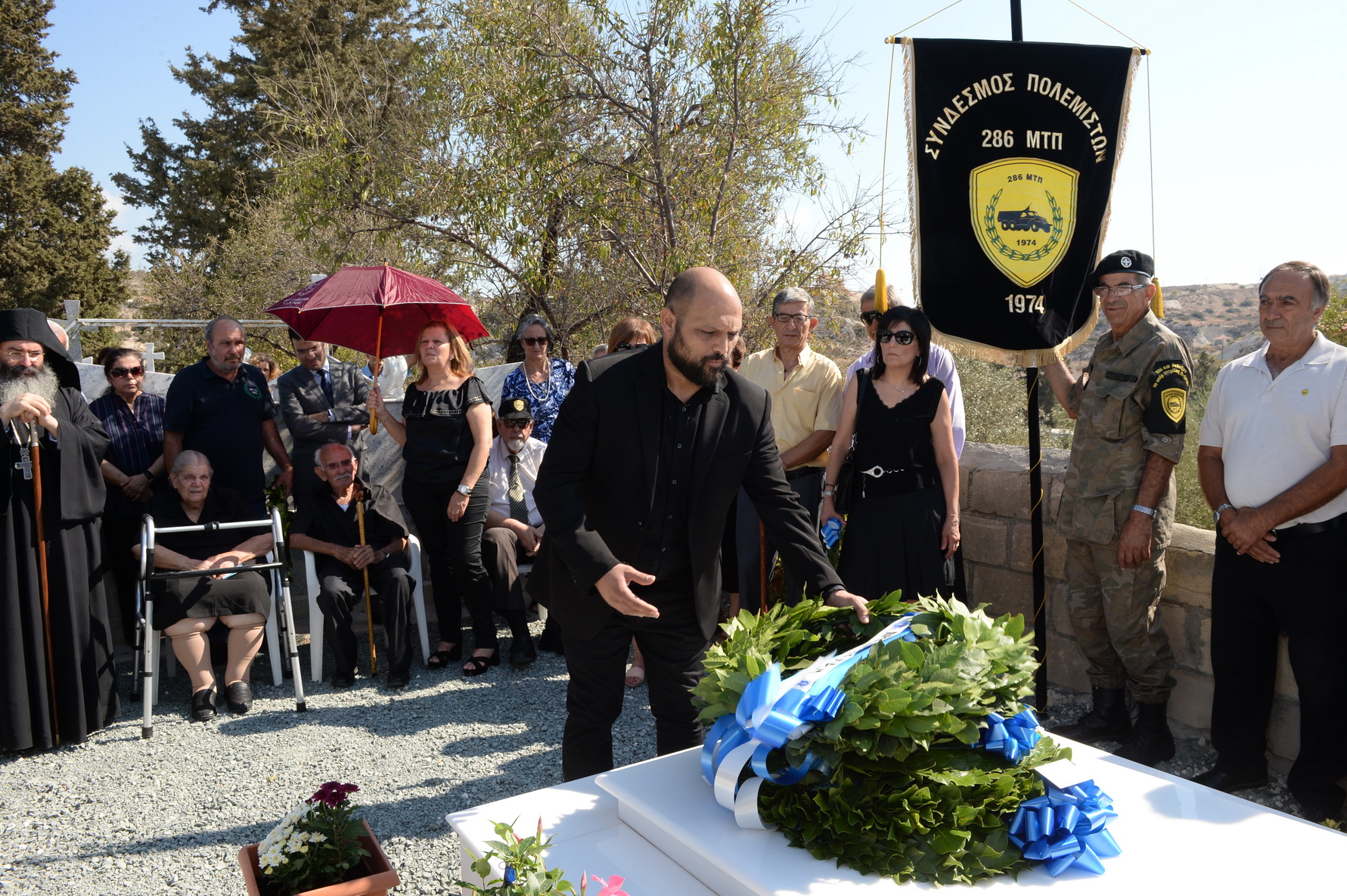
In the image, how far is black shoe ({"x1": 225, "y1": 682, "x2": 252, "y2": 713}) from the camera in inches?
212

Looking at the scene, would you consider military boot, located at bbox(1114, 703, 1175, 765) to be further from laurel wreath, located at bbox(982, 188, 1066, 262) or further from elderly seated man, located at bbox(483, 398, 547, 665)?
Result: elderly seated man, located at bbox(483, 398, 547, 665)

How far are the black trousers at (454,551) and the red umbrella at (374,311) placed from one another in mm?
771

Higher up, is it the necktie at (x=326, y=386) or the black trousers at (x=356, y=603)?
the necktie at (x=326, y=386)

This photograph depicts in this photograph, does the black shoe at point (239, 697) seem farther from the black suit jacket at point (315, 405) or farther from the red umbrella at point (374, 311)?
the red umbrella at point (374, 311)

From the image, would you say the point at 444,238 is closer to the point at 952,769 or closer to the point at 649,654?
the point at 649,654

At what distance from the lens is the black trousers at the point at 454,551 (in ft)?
Answer: 20.2

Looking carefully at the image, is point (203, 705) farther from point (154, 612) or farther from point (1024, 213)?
point (1024, 213)

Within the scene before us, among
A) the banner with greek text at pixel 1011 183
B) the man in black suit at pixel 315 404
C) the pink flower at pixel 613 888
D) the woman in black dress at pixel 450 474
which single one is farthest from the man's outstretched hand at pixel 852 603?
the man in black suit at pixel 315 404

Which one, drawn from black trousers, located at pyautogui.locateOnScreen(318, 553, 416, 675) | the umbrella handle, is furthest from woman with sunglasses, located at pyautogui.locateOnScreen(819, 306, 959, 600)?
the umbrella handle

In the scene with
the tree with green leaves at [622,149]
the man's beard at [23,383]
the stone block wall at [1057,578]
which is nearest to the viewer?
the stone block wall at [1057,578]

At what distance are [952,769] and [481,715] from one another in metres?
3.85

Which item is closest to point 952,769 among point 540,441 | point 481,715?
point 481,715

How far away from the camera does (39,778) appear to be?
457cm

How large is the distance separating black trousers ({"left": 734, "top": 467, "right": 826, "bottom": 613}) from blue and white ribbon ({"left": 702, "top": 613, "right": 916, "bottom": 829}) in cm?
328
